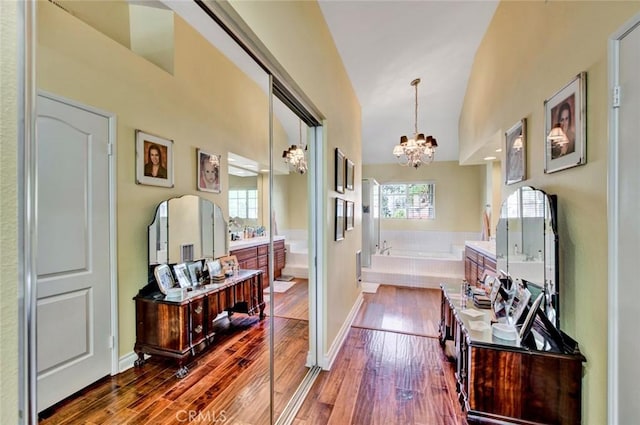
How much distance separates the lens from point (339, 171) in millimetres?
2777

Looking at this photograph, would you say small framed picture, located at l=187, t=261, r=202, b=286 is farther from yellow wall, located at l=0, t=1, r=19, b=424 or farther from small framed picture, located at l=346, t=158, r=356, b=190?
small framed picture, located at l=346, t=158, r=356, b=190

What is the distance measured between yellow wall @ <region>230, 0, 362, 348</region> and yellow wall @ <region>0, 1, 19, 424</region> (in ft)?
2.77

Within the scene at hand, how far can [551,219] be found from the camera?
1.57 m

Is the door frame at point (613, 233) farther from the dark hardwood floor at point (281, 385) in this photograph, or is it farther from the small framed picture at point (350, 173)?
the small framed picture at point (350, 173)

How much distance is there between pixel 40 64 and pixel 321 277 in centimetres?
204

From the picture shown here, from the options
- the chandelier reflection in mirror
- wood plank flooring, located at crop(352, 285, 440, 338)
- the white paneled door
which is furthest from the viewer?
wood plank flooring, located at crop(352, 285, 440, 338)

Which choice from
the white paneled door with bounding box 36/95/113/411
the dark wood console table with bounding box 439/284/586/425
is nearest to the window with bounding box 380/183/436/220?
the dark wood console table with bounding box 439/284/586/425

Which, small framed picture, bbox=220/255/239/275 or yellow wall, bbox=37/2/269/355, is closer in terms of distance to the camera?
yellow wall, bbox=37/2/269/355

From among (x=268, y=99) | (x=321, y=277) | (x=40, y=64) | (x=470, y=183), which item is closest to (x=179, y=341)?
(x=321, y=277)

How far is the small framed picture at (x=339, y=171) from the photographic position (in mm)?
2712

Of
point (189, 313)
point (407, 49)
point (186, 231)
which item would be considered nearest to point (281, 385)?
point (189, 313)

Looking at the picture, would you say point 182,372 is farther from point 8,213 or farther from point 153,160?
point 8,213

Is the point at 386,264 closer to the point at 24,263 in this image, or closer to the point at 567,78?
the point at 567,78

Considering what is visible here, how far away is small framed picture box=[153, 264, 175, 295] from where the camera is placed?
1318 millimetres
